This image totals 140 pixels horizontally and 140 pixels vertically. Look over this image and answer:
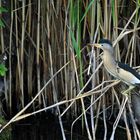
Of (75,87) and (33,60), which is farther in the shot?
(33,60)

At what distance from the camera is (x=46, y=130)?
4062 millimetres

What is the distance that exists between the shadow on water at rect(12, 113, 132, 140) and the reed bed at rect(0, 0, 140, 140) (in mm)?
60

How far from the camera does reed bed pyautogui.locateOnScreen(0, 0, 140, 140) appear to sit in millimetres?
3564

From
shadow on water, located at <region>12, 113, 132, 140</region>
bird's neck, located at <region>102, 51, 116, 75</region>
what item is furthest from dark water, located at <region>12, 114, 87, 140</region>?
bird's neck, located at <region>102, 51, 116, 75</region>

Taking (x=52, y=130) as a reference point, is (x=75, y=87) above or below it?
above

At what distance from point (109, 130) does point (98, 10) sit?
1.10 meters

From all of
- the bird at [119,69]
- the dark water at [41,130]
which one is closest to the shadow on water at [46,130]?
the dark water at [41,130]

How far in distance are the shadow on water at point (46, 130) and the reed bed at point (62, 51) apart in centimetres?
6

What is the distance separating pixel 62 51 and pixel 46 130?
0.70m

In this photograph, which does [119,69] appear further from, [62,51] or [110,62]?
[62,51]

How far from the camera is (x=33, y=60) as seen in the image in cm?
414

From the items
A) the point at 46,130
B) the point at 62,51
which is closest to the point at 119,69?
the point at 62,51

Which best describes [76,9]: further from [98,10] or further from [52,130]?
[52,130]

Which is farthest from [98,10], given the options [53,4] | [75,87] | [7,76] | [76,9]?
[7,76]
